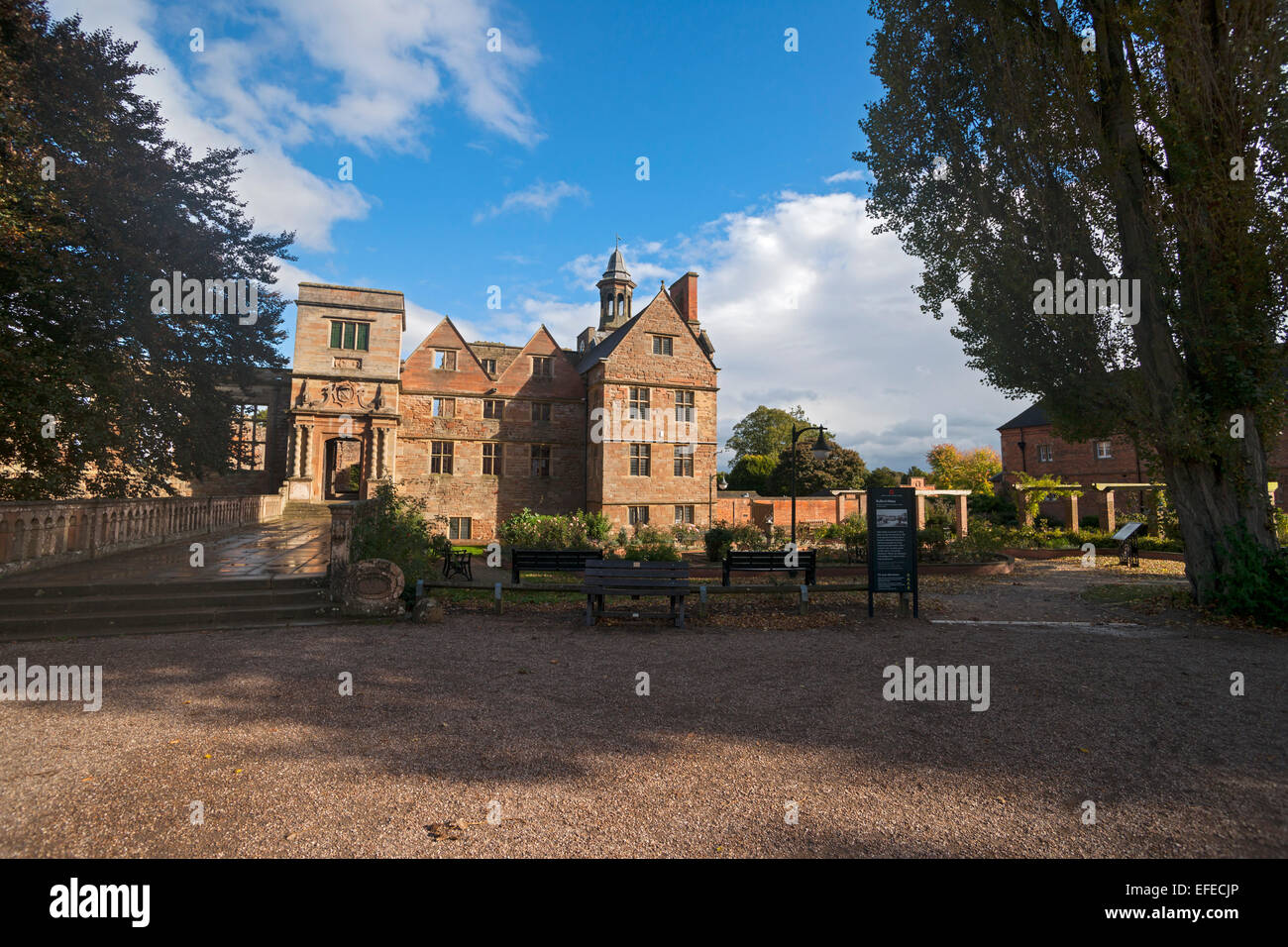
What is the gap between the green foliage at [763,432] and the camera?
61344 millimetres

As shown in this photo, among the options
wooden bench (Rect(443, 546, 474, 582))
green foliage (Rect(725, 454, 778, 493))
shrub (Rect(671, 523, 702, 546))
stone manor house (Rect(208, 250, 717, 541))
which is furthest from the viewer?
green foliage (Rect(725, 454, 778, 493))

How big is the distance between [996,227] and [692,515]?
65.4ft

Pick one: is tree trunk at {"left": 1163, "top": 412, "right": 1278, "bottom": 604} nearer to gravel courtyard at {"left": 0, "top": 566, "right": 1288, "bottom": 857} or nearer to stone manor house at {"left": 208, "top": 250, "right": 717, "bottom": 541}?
gravel courtyard at {"left": 0, "top": 566, "right": 1288, "bottom": 857}

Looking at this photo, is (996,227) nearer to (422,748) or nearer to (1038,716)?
(1038,716)

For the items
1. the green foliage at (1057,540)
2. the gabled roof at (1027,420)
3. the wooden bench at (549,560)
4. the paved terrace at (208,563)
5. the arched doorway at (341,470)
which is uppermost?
the gabled roof at (1027,420)

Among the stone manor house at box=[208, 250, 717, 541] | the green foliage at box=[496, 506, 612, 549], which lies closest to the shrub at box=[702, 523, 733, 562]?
the green foliage at box=[496, 506, 612, 549]

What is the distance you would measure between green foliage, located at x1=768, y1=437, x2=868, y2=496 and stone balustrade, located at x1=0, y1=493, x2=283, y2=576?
3498cm

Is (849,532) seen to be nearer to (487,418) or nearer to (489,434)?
(489,434)

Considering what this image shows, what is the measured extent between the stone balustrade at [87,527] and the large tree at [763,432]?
5083 cm

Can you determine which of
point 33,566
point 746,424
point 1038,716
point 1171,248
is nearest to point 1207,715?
point 1038,716

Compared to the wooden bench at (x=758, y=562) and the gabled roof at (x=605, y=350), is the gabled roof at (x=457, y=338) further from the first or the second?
the wooden bench at (x=758, y=562)

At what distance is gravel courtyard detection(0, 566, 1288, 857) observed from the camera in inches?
129

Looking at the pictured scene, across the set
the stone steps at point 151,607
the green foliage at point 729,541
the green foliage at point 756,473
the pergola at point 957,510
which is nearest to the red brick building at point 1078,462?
the pergola at point 957,510

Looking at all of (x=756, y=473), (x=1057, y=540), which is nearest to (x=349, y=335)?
(x=1057, y=540)
